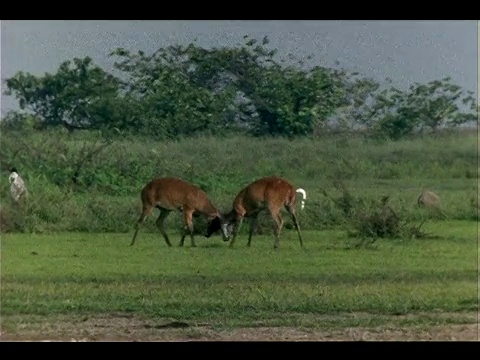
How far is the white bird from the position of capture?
413 inches

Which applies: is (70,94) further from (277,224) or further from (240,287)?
(240,287)

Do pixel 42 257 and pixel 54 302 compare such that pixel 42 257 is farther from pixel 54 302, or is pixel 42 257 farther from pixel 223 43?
pixel 223 43

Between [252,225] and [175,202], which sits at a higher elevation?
[175,202]

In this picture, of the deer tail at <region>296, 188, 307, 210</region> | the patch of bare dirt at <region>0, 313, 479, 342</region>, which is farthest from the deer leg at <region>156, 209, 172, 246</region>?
the patch of bare dirt at <region>0, 313, 479, 342</region>

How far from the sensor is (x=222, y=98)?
10312mm

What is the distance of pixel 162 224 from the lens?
10594 mm

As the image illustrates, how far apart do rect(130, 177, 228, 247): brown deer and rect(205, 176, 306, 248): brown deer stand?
0.23 m

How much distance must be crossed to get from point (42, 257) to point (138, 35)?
82.0 inches

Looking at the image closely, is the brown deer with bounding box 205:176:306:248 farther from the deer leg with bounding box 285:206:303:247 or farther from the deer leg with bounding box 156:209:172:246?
the deer leg with bounding box 156:209:172:246

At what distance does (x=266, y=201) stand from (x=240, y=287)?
101 centimetres

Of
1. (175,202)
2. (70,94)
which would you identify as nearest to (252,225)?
(175,202)

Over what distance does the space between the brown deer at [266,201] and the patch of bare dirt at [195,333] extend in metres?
1.44

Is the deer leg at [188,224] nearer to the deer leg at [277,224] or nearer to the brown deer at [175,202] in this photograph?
the brown deer at [175,202]

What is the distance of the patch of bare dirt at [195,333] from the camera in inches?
359
